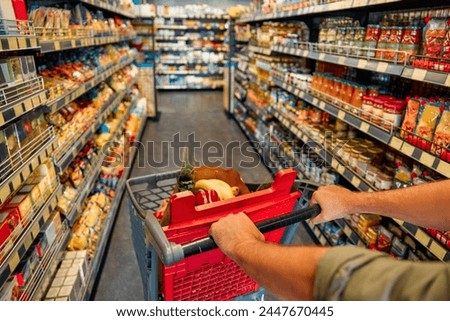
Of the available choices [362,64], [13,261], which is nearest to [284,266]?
[13,261]

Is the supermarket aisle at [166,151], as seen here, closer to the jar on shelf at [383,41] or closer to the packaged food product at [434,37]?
the jar on shelf at [383,41]

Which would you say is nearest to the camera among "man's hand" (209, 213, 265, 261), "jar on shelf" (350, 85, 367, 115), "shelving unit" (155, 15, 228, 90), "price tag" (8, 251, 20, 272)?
"man's hand" (209, 213, 265, 261)

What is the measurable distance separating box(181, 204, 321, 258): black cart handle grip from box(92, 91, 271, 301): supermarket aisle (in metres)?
1.67

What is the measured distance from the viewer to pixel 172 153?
5.12 meters

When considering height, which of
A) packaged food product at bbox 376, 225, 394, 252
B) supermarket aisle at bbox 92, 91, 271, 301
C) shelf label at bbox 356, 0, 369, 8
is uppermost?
shelf label at bbox 356, 0, 369, 8

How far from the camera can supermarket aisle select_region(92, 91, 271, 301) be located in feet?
8.21

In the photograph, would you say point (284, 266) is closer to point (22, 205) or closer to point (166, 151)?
point (22, 205)

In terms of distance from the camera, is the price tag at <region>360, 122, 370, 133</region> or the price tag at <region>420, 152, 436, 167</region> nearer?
the price tag at <region>420, 152, 436, 167</region>

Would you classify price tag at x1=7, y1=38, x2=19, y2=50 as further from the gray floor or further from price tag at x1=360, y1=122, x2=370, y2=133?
price tag at x1=360, y1=122, x2=370, y2=133

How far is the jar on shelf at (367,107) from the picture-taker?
230 centimetres

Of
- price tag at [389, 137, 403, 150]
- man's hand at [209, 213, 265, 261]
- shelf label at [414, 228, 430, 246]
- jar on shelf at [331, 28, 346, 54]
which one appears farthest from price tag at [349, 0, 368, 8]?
man's hand at [209, 213, 265, 261]

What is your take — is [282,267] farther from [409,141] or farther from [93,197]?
[93,197]

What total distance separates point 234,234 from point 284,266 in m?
0.21

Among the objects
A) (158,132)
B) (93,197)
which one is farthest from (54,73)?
(158,132)
